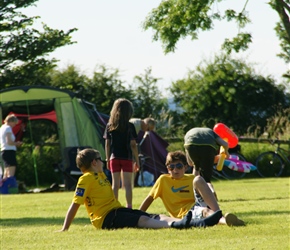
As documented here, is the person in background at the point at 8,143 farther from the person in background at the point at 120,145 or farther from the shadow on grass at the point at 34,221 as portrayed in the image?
the person in background at the point at 120,145

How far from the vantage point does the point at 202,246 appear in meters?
6.50

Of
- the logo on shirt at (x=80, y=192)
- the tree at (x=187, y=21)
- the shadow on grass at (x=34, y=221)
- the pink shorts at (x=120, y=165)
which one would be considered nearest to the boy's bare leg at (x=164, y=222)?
the logo on shirt at (x=80, y=192)

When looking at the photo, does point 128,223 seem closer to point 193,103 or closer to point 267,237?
point 267,237

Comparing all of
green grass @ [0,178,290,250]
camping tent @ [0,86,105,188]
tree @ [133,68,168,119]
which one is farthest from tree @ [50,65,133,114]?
green grass @ [0,178,290,250]

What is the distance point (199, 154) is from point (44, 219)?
204 centimetres

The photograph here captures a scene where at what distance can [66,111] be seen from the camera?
1969 cm

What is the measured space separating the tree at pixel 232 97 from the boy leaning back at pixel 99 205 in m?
19.8

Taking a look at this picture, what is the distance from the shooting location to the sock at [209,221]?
7.65 meters

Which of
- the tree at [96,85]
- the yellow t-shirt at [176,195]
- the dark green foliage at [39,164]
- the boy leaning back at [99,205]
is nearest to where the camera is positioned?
the boy leaning back at [99,205]

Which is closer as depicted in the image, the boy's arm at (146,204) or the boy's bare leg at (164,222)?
the boy's bare leg at (164,222)

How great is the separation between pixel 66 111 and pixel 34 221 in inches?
387

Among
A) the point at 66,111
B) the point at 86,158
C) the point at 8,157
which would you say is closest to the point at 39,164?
the point at 66,111

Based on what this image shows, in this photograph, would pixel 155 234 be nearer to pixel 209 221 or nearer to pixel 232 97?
pixel 209 221

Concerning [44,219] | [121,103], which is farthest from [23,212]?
[121,103]
